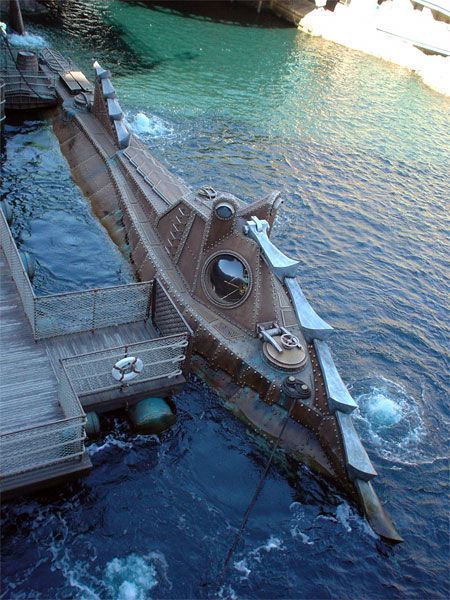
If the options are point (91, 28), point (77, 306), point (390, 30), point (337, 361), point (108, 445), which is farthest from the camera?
point (390, 30)

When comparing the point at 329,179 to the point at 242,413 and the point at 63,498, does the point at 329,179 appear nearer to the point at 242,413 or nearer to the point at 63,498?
the point at 242,413

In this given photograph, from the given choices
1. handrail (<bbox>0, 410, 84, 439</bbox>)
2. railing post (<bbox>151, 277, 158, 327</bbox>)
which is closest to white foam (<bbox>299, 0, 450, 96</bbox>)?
railing post (<bbox>151, 277, 158, 327</bbox>)

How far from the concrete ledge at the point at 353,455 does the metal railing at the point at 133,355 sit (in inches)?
260

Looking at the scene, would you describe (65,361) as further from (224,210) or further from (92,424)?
(224,210)

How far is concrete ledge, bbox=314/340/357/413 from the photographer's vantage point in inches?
800

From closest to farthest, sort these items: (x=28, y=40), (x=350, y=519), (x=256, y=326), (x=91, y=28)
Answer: (x=350, y=519)
(x=256, y=326)
(x=28, y=40)
(x=91, y=28)

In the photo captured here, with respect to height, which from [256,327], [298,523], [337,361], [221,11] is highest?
[221,11]

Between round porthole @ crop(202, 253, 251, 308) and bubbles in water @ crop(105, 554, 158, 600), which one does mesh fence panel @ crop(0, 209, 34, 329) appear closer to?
round porthole @ crop(202, 253, 251, 308)

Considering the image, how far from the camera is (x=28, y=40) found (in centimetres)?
5891

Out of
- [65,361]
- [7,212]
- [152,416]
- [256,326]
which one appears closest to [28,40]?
[7,212]

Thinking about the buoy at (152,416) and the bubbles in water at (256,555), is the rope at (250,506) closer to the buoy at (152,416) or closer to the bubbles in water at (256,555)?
the bubbles in water at (256,555)

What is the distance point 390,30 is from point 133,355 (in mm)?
78988

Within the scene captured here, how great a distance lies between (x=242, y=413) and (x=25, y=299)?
33.5 ft

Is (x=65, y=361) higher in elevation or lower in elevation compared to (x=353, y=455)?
lower
